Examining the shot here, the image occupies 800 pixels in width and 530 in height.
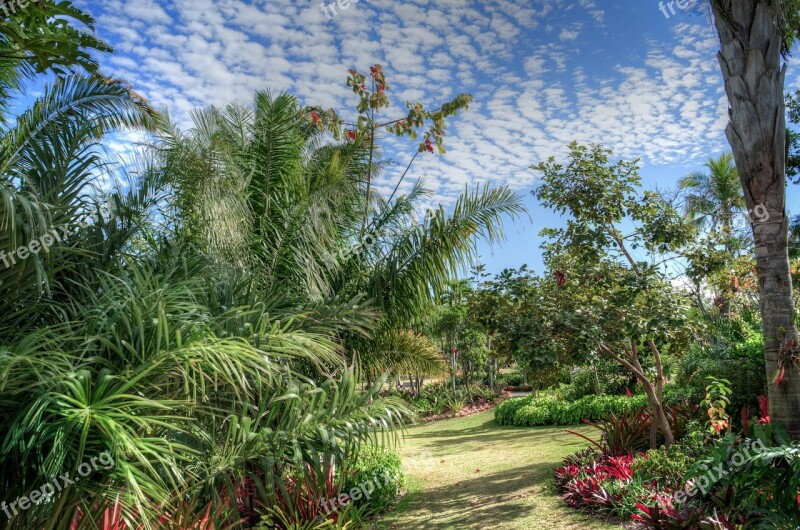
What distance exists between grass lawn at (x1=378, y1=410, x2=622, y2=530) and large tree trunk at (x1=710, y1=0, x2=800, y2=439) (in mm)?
2439

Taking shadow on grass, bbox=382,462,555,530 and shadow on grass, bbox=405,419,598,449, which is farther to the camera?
shadow on grass, bbox=405,419,598,449

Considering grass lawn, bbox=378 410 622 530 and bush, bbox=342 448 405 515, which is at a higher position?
bush, bbox=342 448 405 515

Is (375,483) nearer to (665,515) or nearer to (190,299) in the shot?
(665,515)

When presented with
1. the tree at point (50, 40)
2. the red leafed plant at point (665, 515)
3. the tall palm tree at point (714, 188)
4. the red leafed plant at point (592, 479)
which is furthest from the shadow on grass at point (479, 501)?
the tall palm tree at point (714, 188)

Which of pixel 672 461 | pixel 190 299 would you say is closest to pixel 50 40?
pixel 190 299

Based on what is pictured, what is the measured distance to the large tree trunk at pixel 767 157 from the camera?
4930 millimetres

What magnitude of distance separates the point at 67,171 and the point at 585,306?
6204 mm

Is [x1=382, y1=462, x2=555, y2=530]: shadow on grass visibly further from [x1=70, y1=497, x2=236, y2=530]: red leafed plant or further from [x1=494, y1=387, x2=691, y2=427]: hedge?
[x1=494, y1=387, x2=691, y2=427]: hedge

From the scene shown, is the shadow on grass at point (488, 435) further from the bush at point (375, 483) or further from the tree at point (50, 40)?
the tree at point (50, 40)

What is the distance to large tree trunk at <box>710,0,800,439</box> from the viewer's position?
4930 mm

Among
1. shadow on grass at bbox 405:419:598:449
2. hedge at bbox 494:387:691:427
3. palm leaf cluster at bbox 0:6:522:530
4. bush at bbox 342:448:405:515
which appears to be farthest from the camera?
hedge at bbox 494:387:691:427

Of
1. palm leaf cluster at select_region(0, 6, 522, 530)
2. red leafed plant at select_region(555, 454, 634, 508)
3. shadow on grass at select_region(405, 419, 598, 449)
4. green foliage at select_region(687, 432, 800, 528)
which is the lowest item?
shadow on grass at select_region(405, 419, 598, 449)

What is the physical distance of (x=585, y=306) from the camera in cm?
730

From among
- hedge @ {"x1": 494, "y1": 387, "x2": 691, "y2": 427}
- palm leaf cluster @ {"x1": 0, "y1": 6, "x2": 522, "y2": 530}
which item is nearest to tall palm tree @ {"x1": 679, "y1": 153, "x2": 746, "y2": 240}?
hedge @ {"x1": 494, "y1": 387, "x2": 691, "y2": 427}
